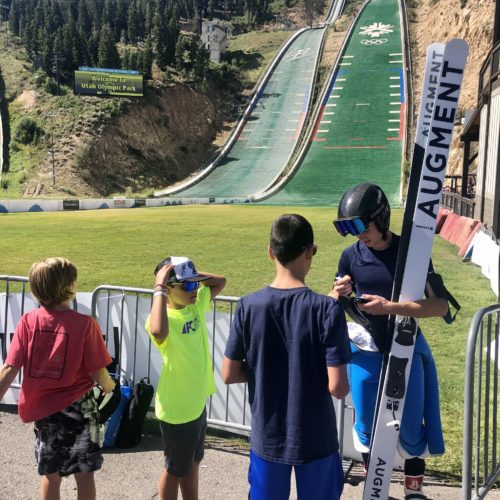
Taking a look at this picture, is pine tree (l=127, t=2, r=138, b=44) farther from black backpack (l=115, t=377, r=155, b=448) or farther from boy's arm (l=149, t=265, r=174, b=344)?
boy's arm (l=149, t=265, r=174, b=344)

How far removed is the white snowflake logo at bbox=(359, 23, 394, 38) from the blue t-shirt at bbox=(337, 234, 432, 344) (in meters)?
85.1

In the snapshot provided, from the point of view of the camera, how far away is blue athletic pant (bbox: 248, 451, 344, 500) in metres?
2.64

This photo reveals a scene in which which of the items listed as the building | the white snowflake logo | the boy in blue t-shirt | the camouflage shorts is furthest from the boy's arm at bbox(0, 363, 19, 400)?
the building

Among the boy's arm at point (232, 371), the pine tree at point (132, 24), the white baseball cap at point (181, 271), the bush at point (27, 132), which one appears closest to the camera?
the boy's arm at point (232, 371)

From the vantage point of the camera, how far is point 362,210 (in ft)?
10.5

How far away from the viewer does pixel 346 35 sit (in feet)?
268

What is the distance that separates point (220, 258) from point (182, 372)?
11.5 m

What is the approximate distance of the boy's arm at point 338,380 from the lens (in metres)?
2.57

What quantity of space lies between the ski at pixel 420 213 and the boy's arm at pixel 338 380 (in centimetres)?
70

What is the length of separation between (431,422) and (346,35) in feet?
283

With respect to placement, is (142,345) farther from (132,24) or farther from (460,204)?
(132,24)

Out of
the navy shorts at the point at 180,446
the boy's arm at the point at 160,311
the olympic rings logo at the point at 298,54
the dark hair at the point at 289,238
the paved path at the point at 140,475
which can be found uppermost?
the olympic rings logo at the point at 298,54

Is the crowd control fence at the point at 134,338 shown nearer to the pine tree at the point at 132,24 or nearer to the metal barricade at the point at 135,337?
the metal barricade at the point at 135,337

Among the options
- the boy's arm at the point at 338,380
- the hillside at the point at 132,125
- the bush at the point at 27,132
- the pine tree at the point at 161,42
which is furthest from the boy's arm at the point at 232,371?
the pine tree at the point at 161,42
